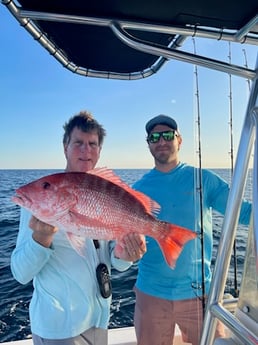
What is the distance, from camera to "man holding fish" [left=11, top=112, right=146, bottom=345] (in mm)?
1149

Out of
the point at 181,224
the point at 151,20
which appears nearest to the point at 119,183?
the point at 151,20

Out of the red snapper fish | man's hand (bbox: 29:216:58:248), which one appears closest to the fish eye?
the red snapper fish

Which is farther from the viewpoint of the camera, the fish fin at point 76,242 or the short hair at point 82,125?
the short hair at point 82,125

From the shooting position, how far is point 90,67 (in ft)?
5.04

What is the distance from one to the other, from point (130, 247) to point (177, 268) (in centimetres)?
72

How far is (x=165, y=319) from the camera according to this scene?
1.83m

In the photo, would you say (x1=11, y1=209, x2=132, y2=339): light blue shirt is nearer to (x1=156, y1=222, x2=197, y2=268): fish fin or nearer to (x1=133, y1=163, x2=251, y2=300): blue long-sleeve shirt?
(x1=156, y1=222, x2=197, y2=268): fish fin

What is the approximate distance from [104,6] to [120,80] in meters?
0.75

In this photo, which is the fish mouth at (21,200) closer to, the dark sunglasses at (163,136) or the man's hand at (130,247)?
the man's hand at (130,247)

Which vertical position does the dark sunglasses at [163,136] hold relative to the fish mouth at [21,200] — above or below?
above

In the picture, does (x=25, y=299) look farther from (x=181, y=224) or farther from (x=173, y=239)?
(x=173, y=239)

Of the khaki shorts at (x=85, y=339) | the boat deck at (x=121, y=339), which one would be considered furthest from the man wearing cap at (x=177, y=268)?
the khaki shorts at (x=85, y=339)

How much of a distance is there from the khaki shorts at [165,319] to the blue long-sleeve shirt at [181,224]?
0.15 ft

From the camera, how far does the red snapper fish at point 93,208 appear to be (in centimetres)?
105
